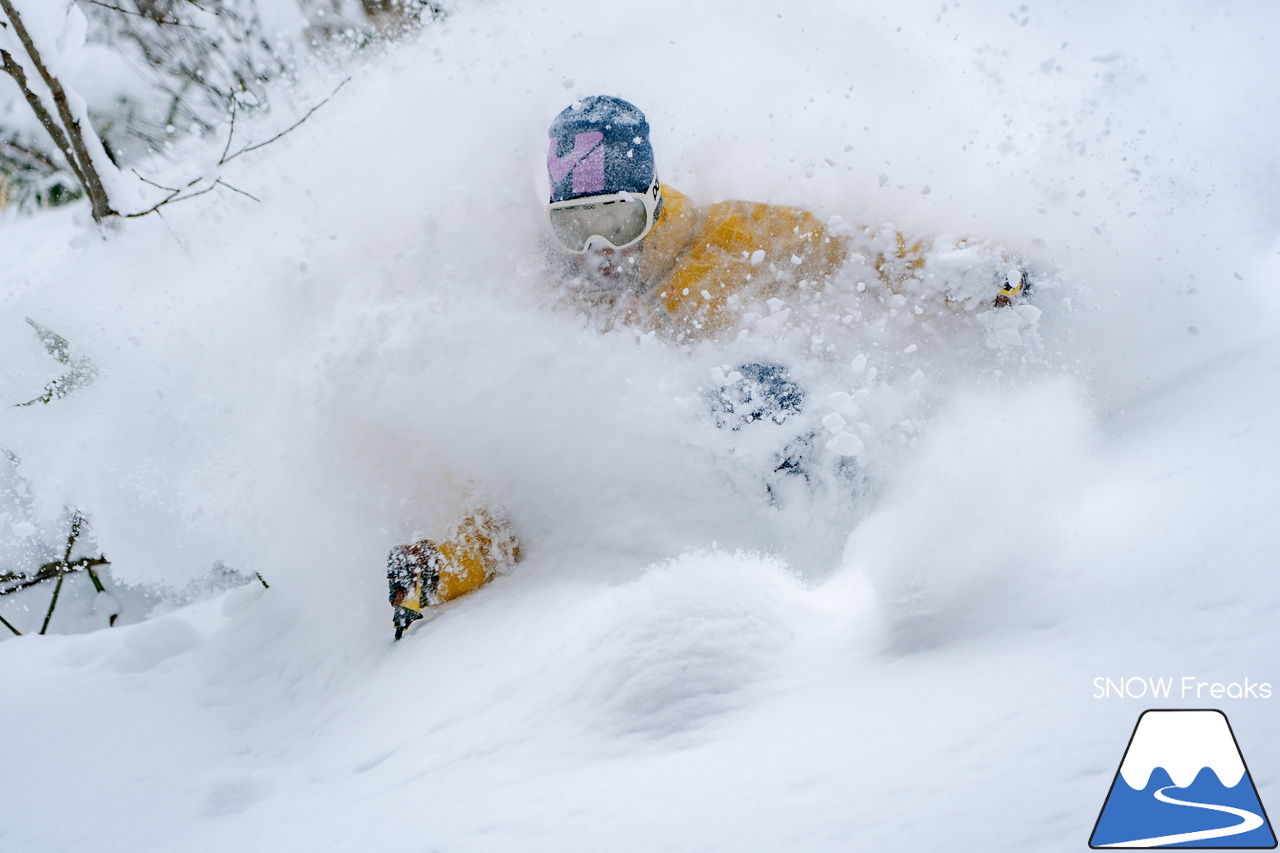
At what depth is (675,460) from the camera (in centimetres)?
244

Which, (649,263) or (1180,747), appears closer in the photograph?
(1180,747)

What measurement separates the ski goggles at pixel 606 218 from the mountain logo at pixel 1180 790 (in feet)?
6.82

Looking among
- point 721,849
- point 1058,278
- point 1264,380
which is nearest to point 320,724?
point 721,849

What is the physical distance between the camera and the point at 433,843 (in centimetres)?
111

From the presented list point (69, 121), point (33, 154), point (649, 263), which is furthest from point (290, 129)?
point (649, 263)

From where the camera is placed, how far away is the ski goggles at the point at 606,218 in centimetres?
235

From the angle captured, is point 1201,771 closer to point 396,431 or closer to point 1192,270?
point 1192,270

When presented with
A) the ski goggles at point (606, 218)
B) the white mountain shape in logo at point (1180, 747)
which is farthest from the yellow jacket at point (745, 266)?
the white mountain shape in logo at point (1180, 747)

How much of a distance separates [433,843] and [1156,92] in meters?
3.79

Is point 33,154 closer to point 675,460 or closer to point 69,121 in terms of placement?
point 69,121

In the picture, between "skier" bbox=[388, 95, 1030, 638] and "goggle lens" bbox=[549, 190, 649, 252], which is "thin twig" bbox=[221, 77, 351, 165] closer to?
"skier" bbox=[388, 95, 1030, 638]

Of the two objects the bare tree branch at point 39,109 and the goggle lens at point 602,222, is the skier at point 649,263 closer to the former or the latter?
the goggle lens at point 602,222

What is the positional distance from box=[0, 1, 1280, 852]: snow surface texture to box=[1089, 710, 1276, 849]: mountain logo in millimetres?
30

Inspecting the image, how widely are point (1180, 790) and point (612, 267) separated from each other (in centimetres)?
228
